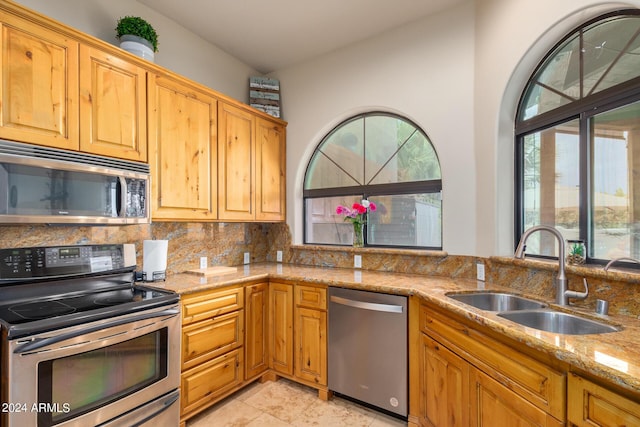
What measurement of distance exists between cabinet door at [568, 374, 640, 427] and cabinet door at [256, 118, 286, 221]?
258 centimetres

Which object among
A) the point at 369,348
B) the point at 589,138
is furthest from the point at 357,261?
the point at 589,138

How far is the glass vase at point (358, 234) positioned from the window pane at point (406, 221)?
111 mm

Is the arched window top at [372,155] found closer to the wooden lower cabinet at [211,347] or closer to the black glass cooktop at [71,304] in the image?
the wooden lower cabinet at [211,347]

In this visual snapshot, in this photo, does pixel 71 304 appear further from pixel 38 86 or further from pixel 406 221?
pixel 406 221

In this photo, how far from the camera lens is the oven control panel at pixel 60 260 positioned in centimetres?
170

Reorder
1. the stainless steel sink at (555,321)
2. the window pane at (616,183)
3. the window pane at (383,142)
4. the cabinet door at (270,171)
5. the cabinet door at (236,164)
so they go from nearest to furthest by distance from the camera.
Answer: the stainless steel sink at (555,321), the window pane at (616,183), the cabinet door at (236,164), the window pane at (383,142), the cabinet door at (270,171)

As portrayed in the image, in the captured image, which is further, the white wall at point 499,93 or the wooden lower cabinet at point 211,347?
the wooden lower cabinet at point 211,347

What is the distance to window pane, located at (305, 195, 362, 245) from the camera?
10.7 feet

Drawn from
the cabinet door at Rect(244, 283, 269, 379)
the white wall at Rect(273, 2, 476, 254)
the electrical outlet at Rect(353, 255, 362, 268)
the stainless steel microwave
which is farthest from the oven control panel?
the electrical outlet at Rect(353, 255, 362, 268)

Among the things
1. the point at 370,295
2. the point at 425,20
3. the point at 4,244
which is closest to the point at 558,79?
the point at 425,20

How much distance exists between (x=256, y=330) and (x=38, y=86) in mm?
2149

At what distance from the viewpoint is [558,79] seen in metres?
1.97

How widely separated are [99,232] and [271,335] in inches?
60.8

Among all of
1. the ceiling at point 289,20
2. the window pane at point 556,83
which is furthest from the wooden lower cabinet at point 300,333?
the ceiling at point 289,20
